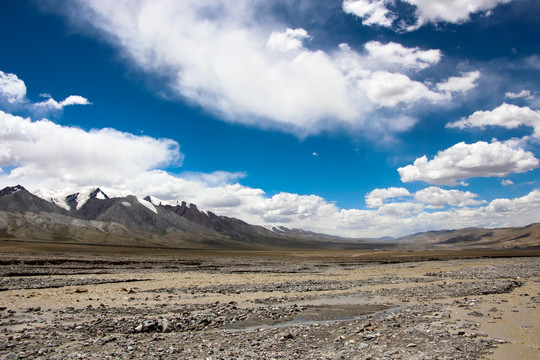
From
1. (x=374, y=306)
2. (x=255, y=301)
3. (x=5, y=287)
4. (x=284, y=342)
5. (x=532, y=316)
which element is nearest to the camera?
(x=284, y=342)

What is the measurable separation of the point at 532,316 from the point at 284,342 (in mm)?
14192

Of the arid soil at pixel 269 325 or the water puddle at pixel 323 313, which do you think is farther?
the water puddle at pixel 323 313

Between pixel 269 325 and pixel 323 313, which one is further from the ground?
pixel 269 325

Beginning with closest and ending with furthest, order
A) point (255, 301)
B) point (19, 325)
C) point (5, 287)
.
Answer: point (19, 325), point (255, 301), point (5, 287)

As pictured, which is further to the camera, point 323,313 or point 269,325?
point 323,313

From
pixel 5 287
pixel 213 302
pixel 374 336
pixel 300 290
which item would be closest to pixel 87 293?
pixel 5 287

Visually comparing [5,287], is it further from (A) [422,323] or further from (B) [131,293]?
(A) [422,323]

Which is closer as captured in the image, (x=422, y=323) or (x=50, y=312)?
(x=422, y=323)

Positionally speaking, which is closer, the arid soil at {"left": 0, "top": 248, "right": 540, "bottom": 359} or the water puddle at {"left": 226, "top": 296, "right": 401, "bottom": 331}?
the arid soil at {"left": 0, "top": 248, "right": 540, "bottom": 359}

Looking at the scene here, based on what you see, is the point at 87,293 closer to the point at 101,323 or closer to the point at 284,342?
the point at 101,323

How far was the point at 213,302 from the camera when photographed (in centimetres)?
2417

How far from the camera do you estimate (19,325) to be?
55.1ft

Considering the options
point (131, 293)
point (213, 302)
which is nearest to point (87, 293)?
point (131, 293)

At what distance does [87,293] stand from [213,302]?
37.1ft
